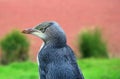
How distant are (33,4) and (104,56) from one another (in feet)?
20.4

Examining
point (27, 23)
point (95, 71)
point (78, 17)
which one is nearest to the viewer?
point (95, 71)

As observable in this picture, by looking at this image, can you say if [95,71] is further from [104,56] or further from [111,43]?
[111,43]

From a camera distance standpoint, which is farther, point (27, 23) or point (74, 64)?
point (27, 23)

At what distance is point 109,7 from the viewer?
1546 centimetres

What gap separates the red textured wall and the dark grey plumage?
341 inches

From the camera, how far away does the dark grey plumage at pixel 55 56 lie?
275 cm

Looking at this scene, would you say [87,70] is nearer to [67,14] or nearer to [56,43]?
[56,43]

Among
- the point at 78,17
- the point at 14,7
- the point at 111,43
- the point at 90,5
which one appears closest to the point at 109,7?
the point at 90,5

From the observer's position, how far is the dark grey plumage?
2746 mm

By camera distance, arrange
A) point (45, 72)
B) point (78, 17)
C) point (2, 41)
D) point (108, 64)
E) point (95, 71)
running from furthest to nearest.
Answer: point (78, 17)
point (2, 41)
point (108, 64)
point (95, 71)
point (45, 72)

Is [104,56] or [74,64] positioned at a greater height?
[74,64]

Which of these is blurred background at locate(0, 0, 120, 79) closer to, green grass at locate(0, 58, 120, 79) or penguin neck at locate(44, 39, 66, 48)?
green grass at locate(0, 58, 120, 79)

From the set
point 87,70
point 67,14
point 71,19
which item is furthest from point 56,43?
point 67,14

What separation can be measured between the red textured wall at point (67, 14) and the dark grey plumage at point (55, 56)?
8666 mm
